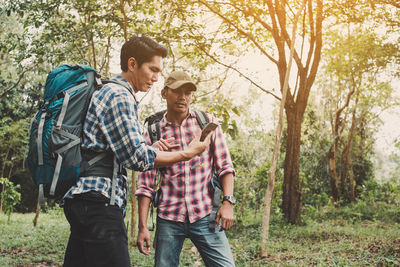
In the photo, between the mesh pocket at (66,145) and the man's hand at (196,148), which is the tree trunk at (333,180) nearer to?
the man's hand at (196,148)

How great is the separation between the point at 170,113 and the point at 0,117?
1853cm

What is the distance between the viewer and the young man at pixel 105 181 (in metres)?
1.76

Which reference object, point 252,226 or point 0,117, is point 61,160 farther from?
point 0,117

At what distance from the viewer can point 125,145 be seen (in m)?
1.79

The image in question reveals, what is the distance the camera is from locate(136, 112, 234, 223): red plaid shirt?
2.45 m

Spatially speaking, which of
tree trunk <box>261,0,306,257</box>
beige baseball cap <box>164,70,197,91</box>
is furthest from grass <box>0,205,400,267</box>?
beige baseball cap <box>164,70,197,91</box>

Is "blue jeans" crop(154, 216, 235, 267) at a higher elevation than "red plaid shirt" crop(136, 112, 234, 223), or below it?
below

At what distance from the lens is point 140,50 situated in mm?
2098

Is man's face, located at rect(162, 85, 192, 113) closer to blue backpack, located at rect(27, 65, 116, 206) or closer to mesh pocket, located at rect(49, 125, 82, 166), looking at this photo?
blue backpack, located at rect(27, 65, 116, 206)

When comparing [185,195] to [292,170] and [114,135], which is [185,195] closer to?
[114,135]

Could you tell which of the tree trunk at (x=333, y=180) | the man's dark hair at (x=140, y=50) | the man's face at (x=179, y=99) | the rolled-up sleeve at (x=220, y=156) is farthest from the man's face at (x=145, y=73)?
the tree trunk at (x=333, y=180)

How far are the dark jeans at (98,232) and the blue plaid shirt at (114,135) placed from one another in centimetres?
7

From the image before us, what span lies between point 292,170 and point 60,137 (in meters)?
8.91

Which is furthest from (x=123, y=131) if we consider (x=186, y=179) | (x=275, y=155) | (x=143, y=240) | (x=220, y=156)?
(x=275, y=155)
